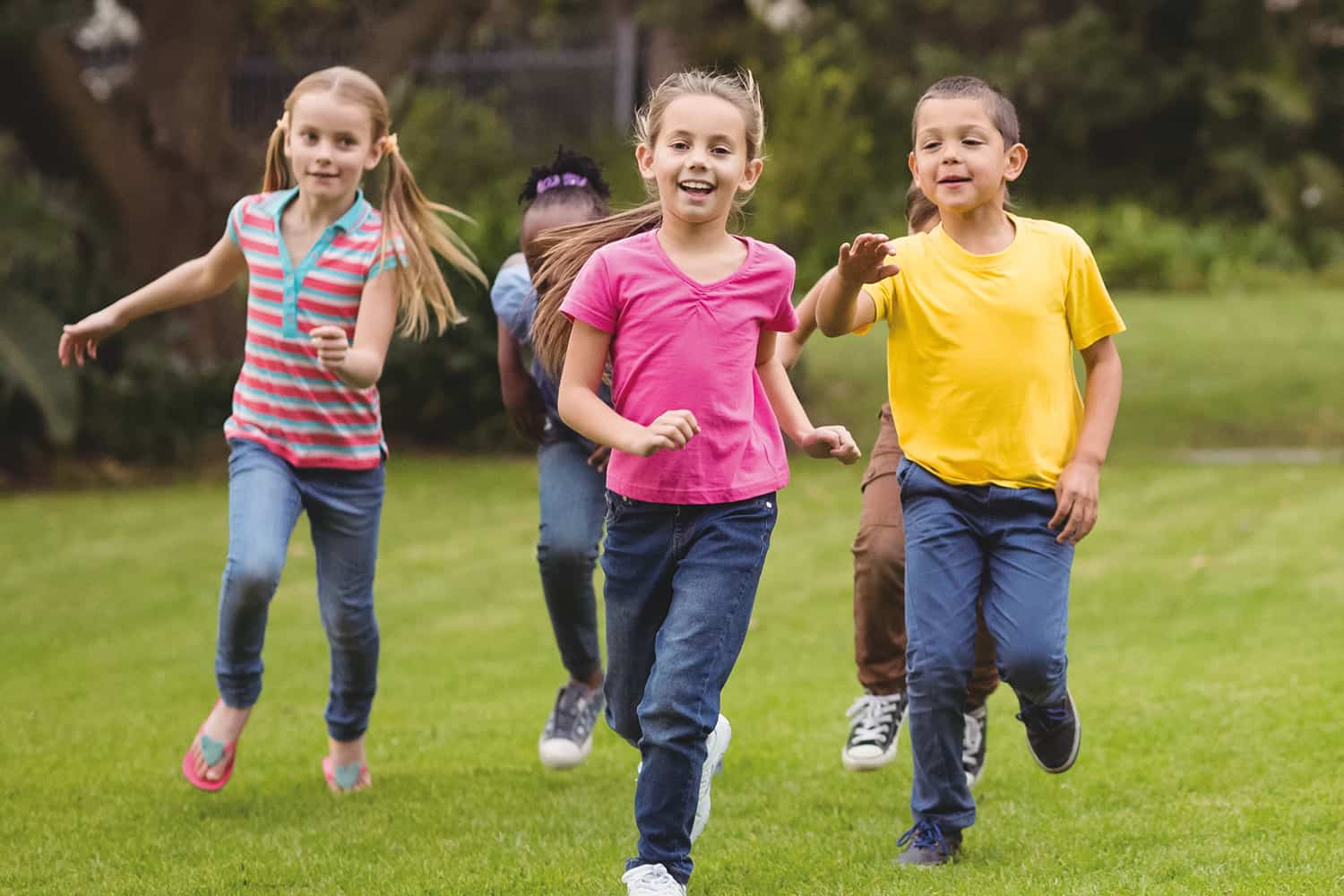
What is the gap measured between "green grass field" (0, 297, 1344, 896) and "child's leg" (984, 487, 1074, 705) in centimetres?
51

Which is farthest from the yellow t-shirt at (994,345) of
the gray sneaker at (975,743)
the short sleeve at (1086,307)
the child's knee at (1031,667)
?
the gray sneaker at (975,743)

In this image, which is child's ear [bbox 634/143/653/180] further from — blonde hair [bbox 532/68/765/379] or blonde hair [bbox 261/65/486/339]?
blonde hair [bbox 261/65/486/339]

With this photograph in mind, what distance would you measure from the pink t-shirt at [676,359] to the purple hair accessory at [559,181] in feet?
4.65

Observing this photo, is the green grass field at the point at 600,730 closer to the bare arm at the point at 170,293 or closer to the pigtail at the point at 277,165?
the bare arm at the point at 170,293

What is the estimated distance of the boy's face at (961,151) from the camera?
4344mm

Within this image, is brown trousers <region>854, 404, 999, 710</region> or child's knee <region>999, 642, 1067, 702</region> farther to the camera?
brown trousers <region>854, 404, 999, 710</region>

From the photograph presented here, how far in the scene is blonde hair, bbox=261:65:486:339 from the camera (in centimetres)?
500

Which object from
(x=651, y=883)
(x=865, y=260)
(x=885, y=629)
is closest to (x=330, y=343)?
(x=865, y=260)

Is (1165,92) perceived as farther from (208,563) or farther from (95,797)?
(95,797)

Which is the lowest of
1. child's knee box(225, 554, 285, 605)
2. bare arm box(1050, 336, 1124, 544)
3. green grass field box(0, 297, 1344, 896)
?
green grass field box(0, 297, 1344, 896)

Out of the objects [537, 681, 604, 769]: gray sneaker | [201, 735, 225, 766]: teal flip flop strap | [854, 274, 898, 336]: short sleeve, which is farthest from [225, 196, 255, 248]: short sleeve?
[854, 274, 898, 336]: short sleeve

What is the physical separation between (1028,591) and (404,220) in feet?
6.83

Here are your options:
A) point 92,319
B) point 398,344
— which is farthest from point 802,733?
point 398,344

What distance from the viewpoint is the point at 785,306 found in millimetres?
4176
